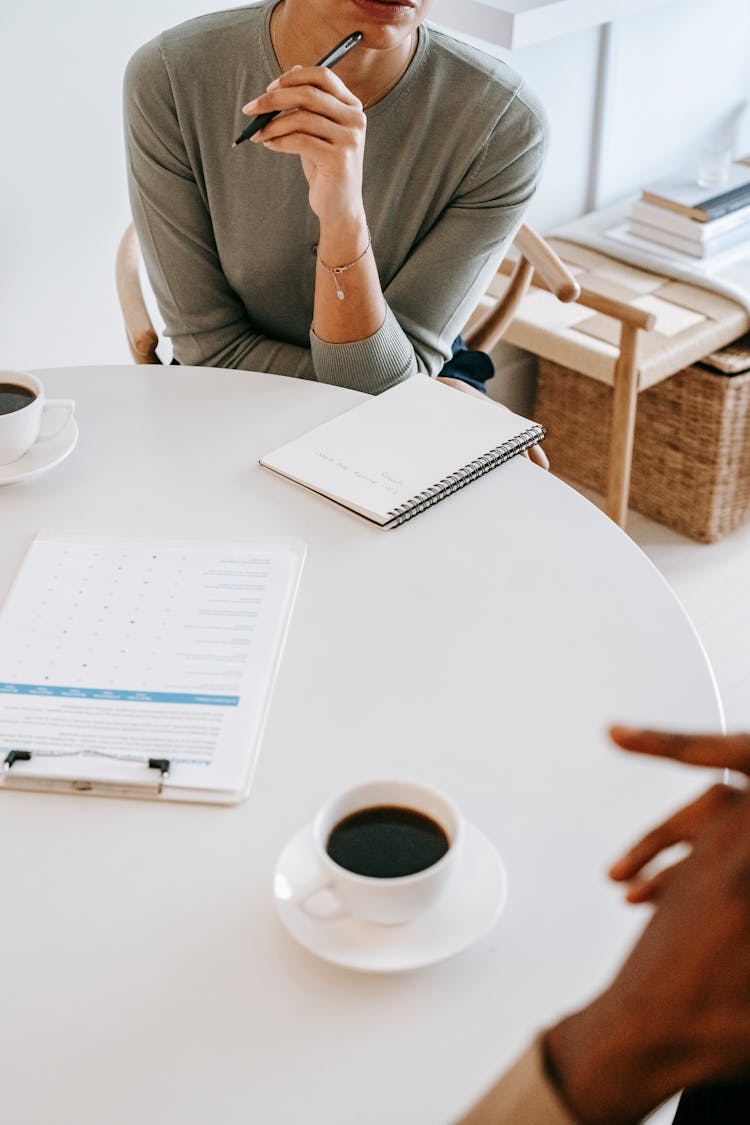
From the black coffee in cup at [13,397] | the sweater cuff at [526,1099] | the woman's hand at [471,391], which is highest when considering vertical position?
the sweater cuff at [526,1099]

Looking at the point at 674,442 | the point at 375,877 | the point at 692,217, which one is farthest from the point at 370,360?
the point at 692,217

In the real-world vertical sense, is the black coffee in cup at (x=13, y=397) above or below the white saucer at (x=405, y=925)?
above

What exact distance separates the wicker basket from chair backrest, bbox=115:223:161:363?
3.30 ft

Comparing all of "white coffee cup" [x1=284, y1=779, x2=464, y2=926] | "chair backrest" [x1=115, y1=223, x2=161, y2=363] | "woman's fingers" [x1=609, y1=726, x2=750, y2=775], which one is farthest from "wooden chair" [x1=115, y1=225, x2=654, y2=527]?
→ "woman's fingers" [x1=609, y1=726, x2=750, y2=775]

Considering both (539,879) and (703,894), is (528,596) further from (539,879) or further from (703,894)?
(703,894)

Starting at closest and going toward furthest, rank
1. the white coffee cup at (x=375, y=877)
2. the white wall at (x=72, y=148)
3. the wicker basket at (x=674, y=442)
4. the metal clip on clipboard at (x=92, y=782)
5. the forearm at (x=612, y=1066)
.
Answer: the forearm at (x=612, y=1066)
the white coffee cup at (x=375, y=877)
the metal clip on clipboard at (x=92, y=782)
the white wall at (x=72, y=148)
the wicker basket at (x=674, y=442)

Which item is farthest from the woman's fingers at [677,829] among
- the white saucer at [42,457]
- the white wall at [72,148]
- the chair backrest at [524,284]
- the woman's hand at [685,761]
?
the white wall at [72,148]

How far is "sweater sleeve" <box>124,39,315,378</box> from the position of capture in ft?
4.26

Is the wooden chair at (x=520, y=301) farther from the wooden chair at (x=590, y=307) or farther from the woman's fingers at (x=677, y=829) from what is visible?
the woman's fingers at (x=677, y=829)

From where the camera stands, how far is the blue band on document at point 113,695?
2.64 ft

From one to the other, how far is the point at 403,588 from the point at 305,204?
0.63 m

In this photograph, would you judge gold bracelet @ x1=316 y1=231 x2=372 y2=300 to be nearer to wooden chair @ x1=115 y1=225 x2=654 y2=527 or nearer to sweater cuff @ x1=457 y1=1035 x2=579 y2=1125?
wooden chair @ x1=115 y1=225 x2=654 y2=527

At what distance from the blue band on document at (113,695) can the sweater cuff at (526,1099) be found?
1.25 feet

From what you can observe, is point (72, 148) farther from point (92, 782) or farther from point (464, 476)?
point (92, 782)
